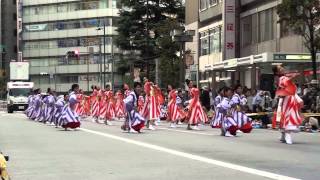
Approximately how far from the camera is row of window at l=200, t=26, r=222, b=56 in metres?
52.1

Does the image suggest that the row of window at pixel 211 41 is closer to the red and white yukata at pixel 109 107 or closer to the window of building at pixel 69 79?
the red and white yukata at pixel 109 107

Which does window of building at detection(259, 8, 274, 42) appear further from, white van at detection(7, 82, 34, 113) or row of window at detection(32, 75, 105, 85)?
row of window at detection(32, 75, 105, 85)

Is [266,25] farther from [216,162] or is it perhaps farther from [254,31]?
[216,162]

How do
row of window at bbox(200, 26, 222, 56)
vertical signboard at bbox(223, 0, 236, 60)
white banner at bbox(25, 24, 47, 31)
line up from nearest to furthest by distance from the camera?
vertical signboard at bbox(223, 0, 236, 60) → row of window at bbox(200, 26, 222, 56) → white banner at bbox(25, 24, 47, 31)

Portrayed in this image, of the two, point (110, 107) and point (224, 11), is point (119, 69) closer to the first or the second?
point (224, 11)

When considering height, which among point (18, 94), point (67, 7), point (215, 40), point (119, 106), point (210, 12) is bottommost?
point (119, 106)

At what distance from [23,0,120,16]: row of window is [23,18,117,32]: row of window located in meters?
2.03

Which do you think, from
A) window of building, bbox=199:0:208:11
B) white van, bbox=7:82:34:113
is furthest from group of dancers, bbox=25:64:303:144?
window of building, bbox=199:0:208:11

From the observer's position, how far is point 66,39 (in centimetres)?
10969

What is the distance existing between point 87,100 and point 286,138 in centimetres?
2377

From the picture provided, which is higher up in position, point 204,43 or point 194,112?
point 204,43

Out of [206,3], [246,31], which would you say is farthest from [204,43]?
[246,31]

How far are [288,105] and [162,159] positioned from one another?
500cm

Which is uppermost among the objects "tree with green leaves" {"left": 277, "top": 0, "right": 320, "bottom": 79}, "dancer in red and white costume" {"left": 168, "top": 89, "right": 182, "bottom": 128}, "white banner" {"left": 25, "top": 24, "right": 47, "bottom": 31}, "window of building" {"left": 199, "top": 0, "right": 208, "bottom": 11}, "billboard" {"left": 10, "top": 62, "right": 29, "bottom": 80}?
"white banner" {"left": 25, "top": 24, "right": 47, "bottom": 31}
